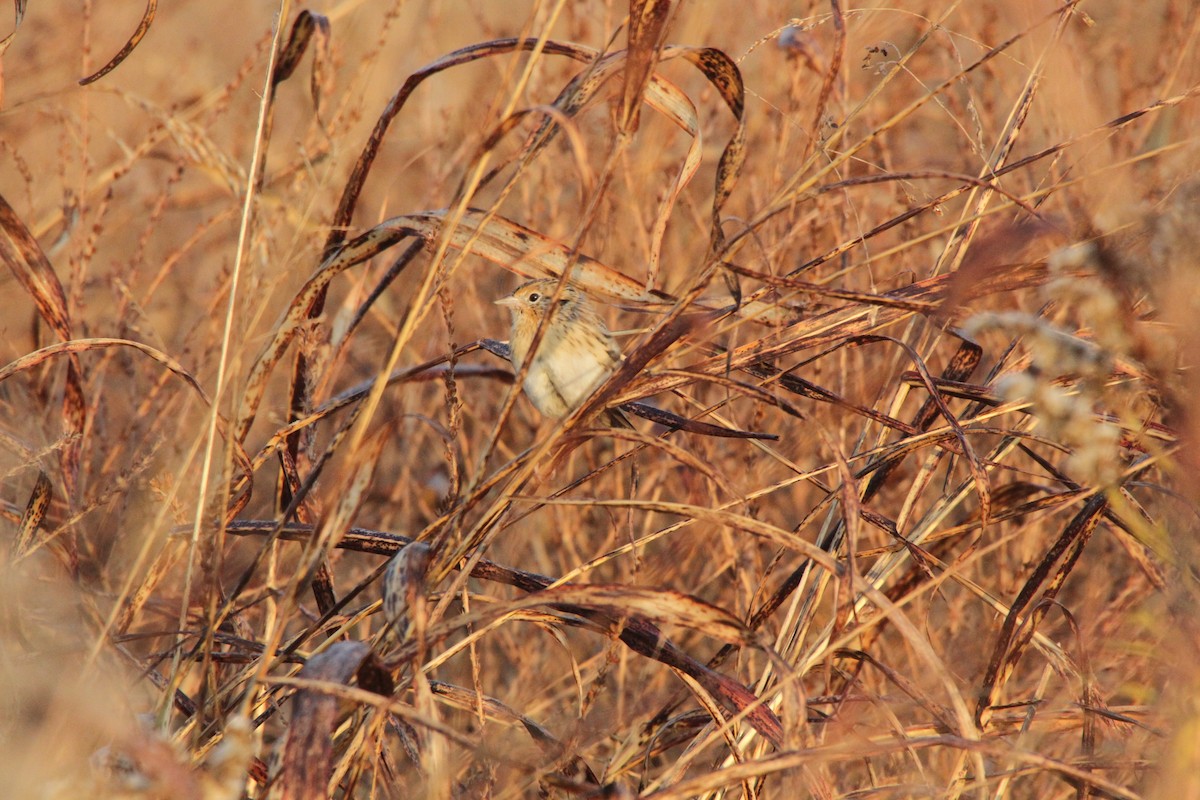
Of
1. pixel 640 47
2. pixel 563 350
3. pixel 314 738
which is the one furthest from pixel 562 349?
pixel 314 738

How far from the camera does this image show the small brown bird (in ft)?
9.01

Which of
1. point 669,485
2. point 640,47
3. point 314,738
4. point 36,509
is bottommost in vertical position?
point 669,485

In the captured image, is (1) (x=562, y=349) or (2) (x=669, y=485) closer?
(1) (x=562, y=349)

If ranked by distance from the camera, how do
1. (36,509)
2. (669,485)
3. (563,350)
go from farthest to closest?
(669,485)
(563,350)
(36,509)

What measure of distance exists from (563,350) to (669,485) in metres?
0.92

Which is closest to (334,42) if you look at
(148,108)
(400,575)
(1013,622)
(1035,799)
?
(148,108)

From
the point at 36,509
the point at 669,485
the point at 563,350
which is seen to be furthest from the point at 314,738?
the point at 669,485

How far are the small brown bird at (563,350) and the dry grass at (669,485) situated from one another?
0.28m

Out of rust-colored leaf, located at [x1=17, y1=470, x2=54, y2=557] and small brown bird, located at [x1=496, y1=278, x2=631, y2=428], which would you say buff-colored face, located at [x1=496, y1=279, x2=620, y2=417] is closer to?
small brown bird, located at [x1=496, y1=278, x2=631, y2=428]

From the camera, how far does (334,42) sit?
348 cm

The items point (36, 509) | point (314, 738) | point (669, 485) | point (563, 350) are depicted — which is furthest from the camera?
point (669, 485)

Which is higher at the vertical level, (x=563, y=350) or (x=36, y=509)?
(x=36, y=509)

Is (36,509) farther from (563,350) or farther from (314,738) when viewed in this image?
(563,350)

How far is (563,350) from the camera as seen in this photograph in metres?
2.80
